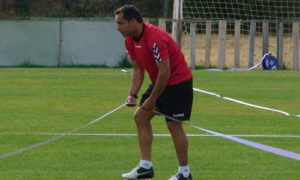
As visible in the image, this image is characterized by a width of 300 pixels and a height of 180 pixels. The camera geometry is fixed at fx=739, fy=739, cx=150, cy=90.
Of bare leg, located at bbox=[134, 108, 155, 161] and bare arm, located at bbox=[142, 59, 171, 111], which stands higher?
bare arm, located at bbox=[142, 59, 171, 111]

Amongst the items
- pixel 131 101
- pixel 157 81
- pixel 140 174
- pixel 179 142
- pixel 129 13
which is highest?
pixel 129 13

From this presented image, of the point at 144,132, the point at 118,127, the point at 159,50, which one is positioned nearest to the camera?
the point at 159,50

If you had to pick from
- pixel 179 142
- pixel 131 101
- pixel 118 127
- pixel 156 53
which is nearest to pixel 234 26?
pixel 118 127

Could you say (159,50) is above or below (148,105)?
above

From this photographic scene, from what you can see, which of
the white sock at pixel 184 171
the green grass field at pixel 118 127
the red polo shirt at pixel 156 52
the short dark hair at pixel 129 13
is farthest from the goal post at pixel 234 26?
the short dark hair at pixel 129 13

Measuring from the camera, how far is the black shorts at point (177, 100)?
7.66m

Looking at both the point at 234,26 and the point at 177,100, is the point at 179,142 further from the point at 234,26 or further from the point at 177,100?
the point at 234,26

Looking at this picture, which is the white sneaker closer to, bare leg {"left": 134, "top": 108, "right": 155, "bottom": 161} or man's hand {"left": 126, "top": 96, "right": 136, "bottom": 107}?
bare leg {"left": 134, "top": 108, "right": 155, "bottom": 161}

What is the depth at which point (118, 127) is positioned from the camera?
11.9 meters

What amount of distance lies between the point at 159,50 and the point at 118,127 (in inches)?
192

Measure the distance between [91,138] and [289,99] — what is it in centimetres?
694

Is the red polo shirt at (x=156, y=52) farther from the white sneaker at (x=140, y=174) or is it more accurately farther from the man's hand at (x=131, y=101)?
the white sneaker at (x=140, y=174)

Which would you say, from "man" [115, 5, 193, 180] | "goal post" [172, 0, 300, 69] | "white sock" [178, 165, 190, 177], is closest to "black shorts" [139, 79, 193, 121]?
"man" [115, 5, 193, 180]

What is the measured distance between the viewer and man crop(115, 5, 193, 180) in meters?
7.32
